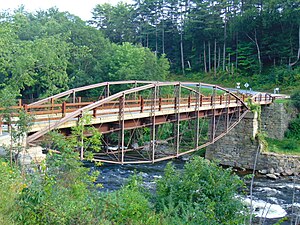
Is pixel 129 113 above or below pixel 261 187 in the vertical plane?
above

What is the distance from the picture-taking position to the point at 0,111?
37.1 ft

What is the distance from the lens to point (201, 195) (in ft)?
33.9

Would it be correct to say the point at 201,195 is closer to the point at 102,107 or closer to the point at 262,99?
the point at 102,107

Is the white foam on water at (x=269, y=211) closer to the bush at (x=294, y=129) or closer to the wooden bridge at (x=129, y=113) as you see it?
the wooden bridge at (x=129, y=113)

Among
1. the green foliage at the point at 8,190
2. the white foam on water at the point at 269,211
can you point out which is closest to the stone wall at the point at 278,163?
the white foam on water at the point at 269,211

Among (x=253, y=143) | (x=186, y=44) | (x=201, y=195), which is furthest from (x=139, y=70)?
(x=201, y=195)

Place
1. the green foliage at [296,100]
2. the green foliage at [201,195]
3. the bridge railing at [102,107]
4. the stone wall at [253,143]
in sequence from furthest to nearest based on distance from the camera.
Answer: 1. the green foliage at [296,100]
2. the stone wall at [253,143]
3. the bridge railing at [102,107]
4. the green foliage at [201,195]

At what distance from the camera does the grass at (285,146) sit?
96.3 ft

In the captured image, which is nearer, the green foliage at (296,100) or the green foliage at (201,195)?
the green foliage at (201,195)

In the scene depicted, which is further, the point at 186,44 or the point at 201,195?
the point at 186,44

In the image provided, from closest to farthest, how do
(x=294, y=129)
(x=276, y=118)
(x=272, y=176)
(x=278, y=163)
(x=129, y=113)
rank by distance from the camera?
1. (x=129, y=113)
2. (x=272, y=176)
3. (x=278, y=163)
4. (x=294, y=129)
5. (x=276, y=118)

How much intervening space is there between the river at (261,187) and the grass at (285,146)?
3.72 m

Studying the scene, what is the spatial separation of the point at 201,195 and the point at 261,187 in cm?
1496

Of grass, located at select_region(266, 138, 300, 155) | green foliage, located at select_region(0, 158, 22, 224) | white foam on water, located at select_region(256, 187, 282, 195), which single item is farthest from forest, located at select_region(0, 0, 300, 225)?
white foam on water, located at select_region(256, 187, 282, 195)
